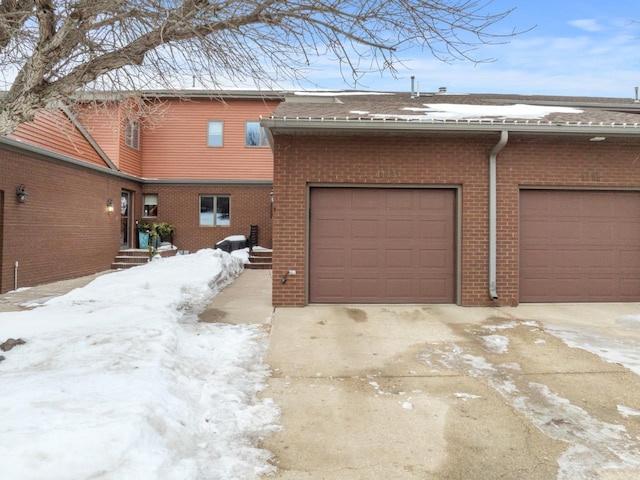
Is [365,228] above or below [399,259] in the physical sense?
above

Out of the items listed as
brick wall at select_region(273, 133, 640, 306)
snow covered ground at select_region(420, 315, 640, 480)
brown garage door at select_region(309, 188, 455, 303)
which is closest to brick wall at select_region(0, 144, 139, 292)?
brick wall at select_region(273, 133, 640, 306)

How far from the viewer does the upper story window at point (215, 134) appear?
57.3 feet

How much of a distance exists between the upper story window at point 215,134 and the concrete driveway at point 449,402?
12.8 metres

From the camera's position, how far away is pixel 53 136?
11.4 m

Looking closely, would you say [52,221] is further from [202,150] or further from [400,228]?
[400,228]

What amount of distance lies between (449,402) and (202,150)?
1586cm

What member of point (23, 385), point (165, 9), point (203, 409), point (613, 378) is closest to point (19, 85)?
point (165, 9)

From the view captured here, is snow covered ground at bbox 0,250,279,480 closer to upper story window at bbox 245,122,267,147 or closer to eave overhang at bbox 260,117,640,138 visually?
eave overhang at bbox 260,117,640,138

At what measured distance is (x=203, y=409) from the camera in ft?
11.4

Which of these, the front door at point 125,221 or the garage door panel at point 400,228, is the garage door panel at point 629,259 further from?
the front door at point 125,221

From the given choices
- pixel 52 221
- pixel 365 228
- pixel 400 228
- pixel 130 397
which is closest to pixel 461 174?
pixel 400 228

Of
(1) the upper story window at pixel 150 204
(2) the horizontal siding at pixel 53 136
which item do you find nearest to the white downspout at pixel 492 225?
(2) the horizontal siding at pixel 53 136

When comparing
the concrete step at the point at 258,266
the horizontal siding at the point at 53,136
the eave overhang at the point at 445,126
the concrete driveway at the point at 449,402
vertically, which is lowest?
the concrete driveway at the point at 449,402

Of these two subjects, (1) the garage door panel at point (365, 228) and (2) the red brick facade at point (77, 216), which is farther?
(2) the red brick facade at point (77, 216)
